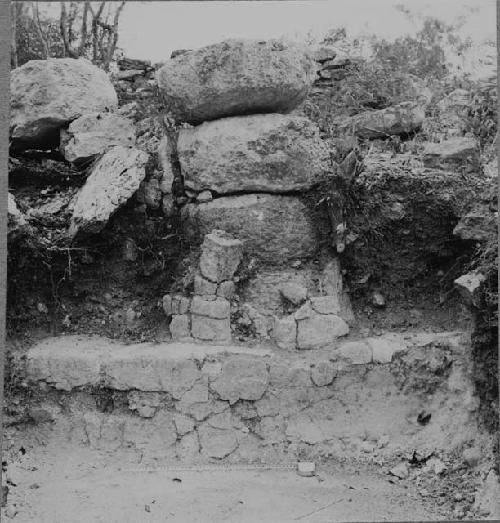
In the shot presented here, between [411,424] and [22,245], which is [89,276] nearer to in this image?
[22,245]

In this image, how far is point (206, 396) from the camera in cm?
422

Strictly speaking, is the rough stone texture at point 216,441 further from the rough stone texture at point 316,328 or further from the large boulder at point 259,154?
the large boulder at point 259,154

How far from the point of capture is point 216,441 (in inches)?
165

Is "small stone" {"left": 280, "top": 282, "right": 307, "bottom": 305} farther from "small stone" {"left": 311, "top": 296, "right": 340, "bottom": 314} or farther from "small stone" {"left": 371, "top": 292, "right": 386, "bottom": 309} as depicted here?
"small stone" {"left": 371, "top": 292, "right": 386, "bottom": 309}

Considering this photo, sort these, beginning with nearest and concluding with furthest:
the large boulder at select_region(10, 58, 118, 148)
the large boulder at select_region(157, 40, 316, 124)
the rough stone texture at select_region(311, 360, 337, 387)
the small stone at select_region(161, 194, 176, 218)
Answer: the rough stone texture at select_region(311, 360, 337, 387)
the large boulder at select_region(157, 40, 316, 124)
the large boulder at select_region(10, 58, 118, 148)
the small stone at select_region(161, 194, 176, 218)

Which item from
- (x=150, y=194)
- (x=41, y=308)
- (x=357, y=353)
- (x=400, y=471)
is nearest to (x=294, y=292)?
(x=357, y=353)

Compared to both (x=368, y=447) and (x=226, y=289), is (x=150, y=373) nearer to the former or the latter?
(x=226, y=289)

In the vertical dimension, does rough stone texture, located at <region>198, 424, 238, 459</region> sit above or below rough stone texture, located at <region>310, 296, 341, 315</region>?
below

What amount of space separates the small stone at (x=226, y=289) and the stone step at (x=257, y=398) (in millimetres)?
310

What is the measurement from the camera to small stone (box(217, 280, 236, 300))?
4.46m

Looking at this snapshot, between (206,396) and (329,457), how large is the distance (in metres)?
0.73

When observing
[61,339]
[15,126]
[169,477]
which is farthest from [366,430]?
[15,126]

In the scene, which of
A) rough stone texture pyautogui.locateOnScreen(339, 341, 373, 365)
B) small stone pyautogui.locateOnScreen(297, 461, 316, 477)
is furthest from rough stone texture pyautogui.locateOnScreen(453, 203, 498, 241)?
small stone pyautogui.locateOnScreen(297, 461, 316, 477)

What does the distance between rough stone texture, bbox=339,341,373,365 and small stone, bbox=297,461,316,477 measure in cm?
62
